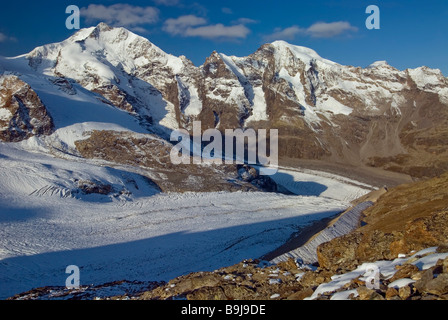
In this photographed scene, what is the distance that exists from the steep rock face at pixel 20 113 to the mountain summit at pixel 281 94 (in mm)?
39299

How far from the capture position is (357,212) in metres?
32.4

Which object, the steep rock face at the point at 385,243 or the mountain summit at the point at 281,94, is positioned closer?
the steep rock face at the point at 385,243

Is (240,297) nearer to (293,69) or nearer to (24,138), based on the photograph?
(24,138)

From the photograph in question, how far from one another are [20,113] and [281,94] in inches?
3721

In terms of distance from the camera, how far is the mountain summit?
109 m

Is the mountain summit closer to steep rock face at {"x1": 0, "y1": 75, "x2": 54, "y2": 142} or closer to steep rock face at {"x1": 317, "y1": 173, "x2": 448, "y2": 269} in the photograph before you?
steep rock face at {"x1": 0, "y1": 75, "x2": 54, "y2": 142}

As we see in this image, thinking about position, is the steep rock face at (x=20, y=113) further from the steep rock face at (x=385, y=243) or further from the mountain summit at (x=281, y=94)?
the steep rock face at (x=385, y=243)

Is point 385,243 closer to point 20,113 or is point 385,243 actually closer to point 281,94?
point 20,113

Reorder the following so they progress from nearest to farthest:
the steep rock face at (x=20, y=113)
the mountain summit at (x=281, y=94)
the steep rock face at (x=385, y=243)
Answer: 1. the steep rock face at (x=385, y=243)
2. the steep rock face at (x=20, y=113)
3. the mountain summit at (x=281, y=94)

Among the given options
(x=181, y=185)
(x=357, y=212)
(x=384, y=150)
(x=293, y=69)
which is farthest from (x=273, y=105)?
(x=357, y=212)

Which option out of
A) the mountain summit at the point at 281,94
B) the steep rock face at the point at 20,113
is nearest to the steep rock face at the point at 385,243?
the steep rock face at the point at 20,113

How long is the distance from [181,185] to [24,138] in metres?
23.9

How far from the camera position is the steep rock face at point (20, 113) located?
177 ft

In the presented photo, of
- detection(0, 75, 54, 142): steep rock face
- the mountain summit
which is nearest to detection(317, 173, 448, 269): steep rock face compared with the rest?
detection(0, 75, 54, 142): steep rock face
